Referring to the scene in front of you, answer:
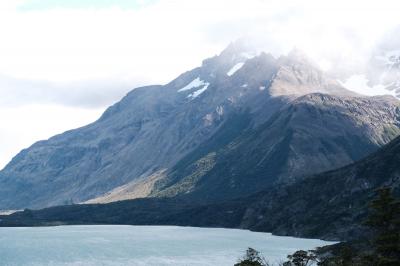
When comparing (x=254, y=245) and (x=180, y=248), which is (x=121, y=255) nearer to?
(x=180, y=248)

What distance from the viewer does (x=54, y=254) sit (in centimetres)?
19075

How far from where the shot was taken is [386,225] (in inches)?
2685

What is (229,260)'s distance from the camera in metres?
161

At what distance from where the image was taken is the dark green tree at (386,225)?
64.6 m

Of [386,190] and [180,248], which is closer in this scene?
[386,190]

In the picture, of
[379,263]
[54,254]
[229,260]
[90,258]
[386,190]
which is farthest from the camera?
[54,254]

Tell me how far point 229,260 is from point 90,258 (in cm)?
4123

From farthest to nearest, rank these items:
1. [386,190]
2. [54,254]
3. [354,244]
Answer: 1. [54,254]
2. [354,244]
3. [386,190]

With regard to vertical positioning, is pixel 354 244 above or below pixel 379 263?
above

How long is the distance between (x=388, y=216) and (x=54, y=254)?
14143 cm

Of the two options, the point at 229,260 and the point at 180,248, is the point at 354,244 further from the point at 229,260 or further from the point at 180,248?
the point at 180,248

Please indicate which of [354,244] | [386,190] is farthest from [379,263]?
[354,244]

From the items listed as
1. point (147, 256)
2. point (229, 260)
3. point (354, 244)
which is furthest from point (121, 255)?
point (354, 244)

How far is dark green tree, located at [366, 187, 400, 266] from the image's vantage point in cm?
6456
